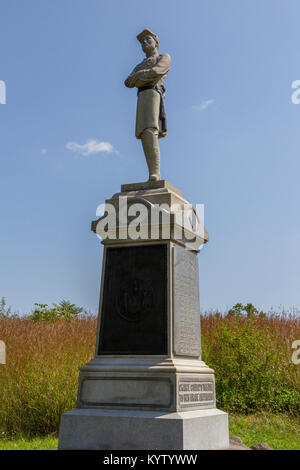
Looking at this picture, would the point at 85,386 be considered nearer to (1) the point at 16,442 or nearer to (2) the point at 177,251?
(2) the point at 177,251

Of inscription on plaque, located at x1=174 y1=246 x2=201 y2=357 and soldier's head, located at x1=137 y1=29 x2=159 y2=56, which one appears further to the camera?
soldier's head, located at x1=137 y1=29 x2=159 y2=56

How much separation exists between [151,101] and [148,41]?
3.55 feet

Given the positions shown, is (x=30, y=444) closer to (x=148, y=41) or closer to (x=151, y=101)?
(x=151, y=101)

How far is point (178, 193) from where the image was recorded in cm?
683

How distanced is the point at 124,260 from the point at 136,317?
0.78 metres

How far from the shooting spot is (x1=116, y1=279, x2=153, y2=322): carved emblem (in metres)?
5.86

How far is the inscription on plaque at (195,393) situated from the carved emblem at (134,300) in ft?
3.27

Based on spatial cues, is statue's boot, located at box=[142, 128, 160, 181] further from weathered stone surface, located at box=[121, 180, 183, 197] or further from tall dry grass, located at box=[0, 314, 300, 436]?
tall dry grass, located at box=[0, 314, 300, 436]

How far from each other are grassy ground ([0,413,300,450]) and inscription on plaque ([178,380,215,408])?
1798 millimetres

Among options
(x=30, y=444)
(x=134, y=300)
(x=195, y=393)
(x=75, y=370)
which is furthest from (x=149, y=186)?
(x=75, y=370)

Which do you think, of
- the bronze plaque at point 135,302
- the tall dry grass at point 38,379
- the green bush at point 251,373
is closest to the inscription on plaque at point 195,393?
the bronze plaque at point 135,302

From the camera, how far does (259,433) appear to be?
26.7ft

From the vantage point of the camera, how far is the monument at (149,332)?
17.1ft

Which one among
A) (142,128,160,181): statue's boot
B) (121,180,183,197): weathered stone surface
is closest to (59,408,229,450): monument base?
(121,180,183,197): weathered stone surface
